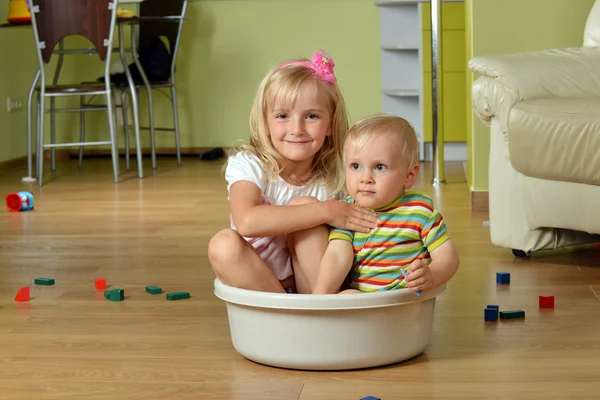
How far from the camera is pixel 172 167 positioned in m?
5.02

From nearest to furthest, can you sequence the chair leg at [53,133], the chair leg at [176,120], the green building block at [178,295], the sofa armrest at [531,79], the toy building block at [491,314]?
the toy building block at [491,314] → the green building block at [178,295] → the sofa armrest at [531,79] → the chair leg at [53,133] → the chair leg at [176,120]

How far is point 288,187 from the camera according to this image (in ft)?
5.46

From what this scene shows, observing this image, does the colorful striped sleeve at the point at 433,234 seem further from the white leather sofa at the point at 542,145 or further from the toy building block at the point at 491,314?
the white leather sofa at the point at 542,145

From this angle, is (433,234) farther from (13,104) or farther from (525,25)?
(13,104)

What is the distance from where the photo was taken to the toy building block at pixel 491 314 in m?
1.75

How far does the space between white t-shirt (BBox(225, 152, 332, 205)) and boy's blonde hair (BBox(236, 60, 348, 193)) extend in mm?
14

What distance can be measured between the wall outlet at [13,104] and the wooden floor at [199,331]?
2.32m

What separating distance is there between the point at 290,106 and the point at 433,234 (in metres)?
0.33

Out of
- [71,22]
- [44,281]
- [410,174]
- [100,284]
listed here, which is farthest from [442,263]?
[71,22]

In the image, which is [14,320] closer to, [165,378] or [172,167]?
[165,378]

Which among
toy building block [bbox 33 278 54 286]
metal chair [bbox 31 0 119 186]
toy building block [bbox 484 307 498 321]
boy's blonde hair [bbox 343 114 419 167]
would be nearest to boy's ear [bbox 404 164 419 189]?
boy's blonde hair [bbox 343 114 419 167]

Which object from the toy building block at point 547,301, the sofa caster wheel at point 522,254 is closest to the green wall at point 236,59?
the sofa caster wheel at point 522,254

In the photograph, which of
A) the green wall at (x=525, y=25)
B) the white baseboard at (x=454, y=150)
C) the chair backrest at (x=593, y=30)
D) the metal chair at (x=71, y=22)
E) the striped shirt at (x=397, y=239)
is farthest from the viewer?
the white baseboard at (x=454, y=150)

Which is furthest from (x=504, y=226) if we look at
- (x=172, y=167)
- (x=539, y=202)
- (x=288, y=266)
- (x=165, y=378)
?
(x=172, y=167)
